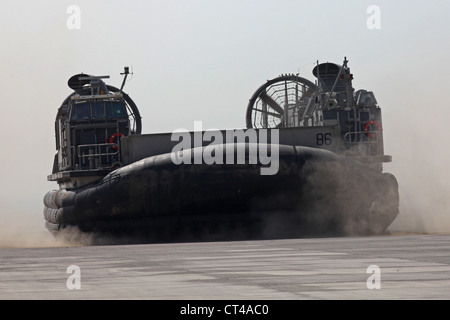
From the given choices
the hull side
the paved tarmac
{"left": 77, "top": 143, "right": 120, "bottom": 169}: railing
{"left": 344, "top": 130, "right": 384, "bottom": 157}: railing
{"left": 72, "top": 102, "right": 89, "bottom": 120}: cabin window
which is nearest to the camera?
the paved tarmac

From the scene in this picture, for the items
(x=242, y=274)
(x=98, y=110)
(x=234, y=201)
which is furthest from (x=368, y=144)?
(x=242, y=274)

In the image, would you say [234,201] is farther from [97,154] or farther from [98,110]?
[98,110]

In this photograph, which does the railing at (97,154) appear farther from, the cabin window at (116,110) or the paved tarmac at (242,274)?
the paved tarmac at (242,274)

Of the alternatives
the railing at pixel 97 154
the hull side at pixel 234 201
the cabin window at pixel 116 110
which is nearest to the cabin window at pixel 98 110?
the cabin window at pixel 116 110

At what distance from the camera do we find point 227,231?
15992mm

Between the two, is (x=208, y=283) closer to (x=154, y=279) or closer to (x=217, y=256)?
(x=154, y=279)

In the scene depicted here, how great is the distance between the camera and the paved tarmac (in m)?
6.24

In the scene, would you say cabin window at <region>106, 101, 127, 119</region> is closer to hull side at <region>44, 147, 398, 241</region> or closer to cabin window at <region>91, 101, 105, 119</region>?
cabin window at <region>91, 101, 105, 119</region>

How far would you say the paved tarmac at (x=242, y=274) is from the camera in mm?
6242

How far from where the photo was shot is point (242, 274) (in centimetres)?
788

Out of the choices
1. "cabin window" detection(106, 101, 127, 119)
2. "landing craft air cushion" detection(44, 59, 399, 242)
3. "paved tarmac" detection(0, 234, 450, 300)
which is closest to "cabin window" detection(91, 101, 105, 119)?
"cabin window" detection(106, 101, 127, 119)

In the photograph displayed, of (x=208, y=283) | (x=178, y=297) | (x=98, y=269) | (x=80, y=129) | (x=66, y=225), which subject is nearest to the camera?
(x=178, y=297)
